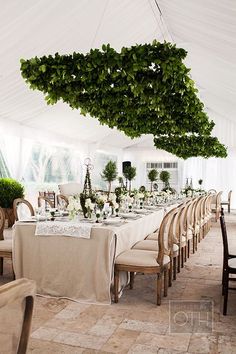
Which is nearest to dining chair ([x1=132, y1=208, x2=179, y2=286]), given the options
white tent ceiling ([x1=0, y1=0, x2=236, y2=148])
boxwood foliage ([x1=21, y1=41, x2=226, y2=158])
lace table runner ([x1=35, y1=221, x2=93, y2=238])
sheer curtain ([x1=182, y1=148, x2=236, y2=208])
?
lace table runner ([x1=35, y1=221, x2=93, y2=238])

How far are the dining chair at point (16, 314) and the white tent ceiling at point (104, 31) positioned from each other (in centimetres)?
439

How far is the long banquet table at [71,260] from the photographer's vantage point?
3803mm

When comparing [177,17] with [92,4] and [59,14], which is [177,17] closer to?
[92,4]

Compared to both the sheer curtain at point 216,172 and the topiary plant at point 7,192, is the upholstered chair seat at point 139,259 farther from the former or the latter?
the sheer curtain at point 216,172

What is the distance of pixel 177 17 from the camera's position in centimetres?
667

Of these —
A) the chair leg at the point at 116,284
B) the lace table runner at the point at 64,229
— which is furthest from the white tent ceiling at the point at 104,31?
the chair leg at the point at 116,284

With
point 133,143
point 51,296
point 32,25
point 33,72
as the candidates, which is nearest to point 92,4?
point 32,25

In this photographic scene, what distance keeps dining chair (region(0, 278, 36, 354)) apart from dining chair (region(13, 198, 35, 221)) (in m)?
3.93

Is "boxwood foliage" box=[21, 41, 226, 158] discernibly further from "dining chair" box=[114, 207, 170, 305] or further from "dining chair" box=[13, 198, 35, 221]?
"dining chair" box=[114, 207, 170, 305]

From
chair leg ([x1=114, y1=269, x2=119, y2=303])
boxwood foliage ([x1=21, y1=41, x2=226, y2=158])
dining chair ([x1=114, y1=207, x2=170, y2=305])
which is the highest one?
boxwood foliage ([x1=21, y1=41, x2=226, y2=158])

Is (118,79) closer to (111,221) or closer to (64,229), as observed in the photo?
(111,221)

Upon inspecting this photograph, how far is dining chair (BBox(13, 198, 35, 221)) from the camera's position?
5.00 meters

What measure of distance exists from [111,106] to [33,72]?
1.48m

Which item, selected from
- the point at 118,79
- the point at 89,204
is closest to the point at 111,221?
the point at 89,204
